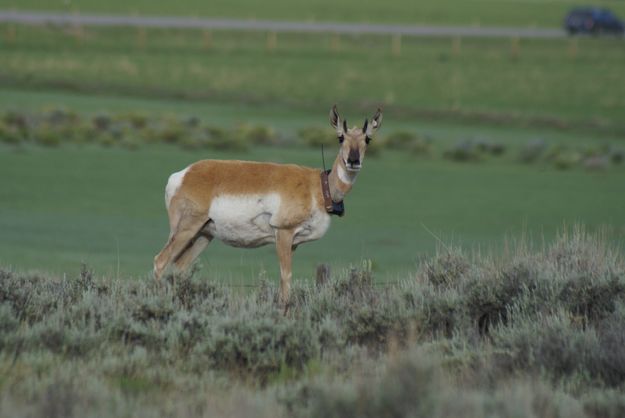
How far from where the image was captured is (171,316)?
1142cm

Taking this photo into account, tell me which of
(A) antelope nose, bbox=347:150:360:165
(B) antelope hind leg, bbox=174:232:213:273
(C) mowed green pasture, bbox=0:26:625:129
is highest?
(C) mowed green pasture, bbox=0:26:625:129

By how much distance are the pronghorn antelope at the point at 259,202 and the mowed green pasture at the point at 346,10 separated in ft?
212

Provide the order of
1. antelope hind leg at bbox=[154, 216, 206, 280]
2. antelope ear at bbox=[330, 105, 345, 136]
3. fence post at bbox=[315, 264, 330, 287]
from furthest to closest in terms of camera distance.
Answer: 1. fence post at bbox=[315, 264, 330, 287]
2. antelope hind leg at bbox=[154, 216, 206, 280]
3. antelope ear at bbox=[330, 105, 345, 136]

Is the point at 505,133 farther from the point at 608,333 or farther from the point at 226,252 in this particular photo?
the point at 608,333

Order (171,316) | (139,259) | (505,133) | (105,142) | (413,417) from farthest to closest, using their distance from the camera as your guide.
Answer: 1. (505,133)
2. (105,142)
3. (139,259)
4. (171,316)
5. (413,417)

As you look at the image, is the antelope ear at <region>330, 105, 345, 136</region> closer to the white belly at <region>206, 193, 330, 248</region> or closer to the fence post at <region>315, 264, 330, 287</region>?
the white belly at <region>206, 193, 330, 248</region>

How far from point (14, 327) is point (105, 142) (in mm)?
22579

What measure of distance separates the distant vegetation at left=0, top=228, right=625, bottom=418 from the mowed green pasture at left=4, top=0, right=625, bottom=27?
65.4 meters

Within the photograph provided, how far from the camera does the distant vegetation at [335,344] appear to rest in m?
8.88

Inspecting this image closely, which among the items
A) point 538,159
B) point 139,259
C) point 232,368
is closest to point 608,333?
point 232,368

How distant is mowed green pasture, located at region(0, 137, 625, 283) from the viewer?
1977cm

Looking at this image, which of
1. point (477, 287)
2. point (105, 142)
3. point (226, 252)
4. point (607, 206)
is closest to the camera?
point (477, 287)

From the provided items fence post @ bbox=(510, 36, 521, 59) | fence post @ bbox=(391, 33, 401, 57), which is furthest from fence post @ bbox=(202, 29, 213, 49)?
fence post @ bbox=(510, 36, 521, 59)

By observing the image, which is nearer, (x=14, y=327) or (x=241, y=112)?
(x=14, y=327)
